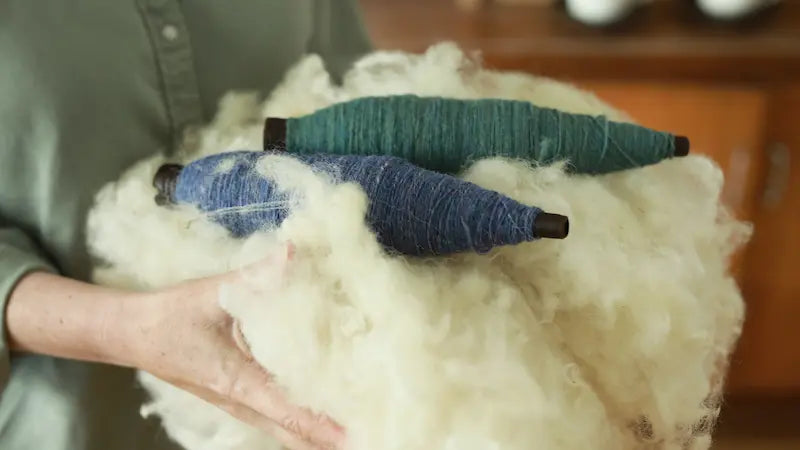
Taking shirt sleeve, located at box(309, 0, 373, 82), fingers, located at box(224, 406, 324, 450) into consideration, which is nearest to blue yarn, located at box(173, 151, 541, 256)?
fingers, located at box(224, 406, 324, 450)

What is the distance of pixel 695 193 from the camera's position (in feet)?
1.95

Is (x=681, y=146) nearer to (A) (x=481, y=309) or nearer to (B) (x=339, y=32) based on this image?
(A) (x=481, y=309)

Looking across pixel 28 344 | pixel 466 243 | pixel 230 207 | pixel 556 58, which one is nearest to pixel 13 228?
pixel 28 344

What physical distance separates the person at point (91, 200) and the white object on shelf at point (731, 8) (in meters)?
0.97

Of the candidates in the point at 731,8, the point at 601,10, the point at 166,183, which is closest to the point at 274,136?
A: the point at 166,183

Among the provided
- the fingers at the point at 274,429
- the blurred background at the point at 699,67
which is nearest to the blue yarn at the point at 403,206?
the fingers at the point at 274,429

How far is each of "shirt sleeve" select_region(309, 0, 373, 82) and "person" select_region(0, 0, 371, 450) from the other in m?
0.10

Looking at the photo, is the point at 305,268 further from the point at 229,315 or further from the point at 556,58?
the point at 556,58

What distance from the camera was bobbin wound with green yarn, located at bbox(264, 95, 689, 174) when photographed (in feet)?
1.71

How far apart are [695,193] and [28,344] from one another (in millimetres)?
503

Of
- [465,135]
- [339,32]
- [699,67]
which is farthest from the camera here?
[699,67]

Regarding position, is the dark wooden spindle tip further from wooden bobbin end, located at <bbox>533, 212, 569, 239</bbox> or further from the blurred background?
the blurred background

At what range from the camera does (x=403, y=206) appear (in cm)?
44

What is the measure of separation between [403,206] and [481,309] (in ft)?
0.23
